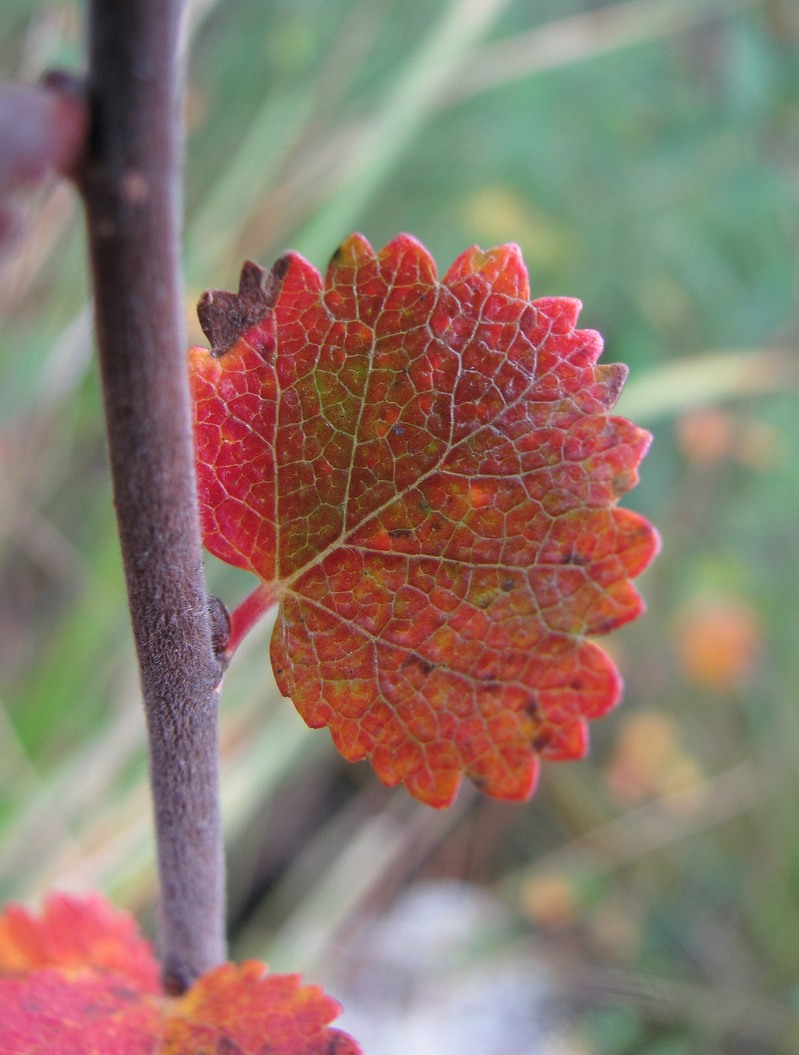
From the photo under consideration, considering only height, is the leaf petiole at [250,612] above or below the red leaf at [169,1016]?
above

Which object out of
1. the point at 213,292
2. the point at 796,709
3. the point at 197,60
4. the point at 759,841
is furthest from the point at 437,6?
the point at 213,292

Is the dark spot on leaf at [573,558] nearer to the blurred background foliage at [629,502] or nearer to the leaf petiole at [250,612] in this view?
the leaf petiole at [250,612]

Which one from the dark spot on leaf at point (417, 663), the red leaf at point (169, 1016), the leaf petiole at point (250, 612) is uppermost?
the dark spot on leaf at point (417, 663)

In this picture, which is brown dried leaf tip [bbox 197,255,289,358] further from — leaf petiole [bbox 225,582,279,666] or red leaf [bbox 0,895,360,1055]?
red leaf [bbox 0,895,360,1055]

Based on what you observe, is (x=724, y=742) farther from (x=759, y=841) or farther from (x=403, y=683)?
(x=403, y=683)

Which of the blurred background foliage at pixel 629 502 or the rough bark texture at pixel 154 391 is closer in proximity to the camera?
the rough bark texture at pixel 154 391

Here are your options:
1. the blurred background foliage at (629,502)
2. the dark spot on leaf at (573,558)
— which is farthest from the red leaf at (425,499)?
the blurred background foliage at (629,502)
